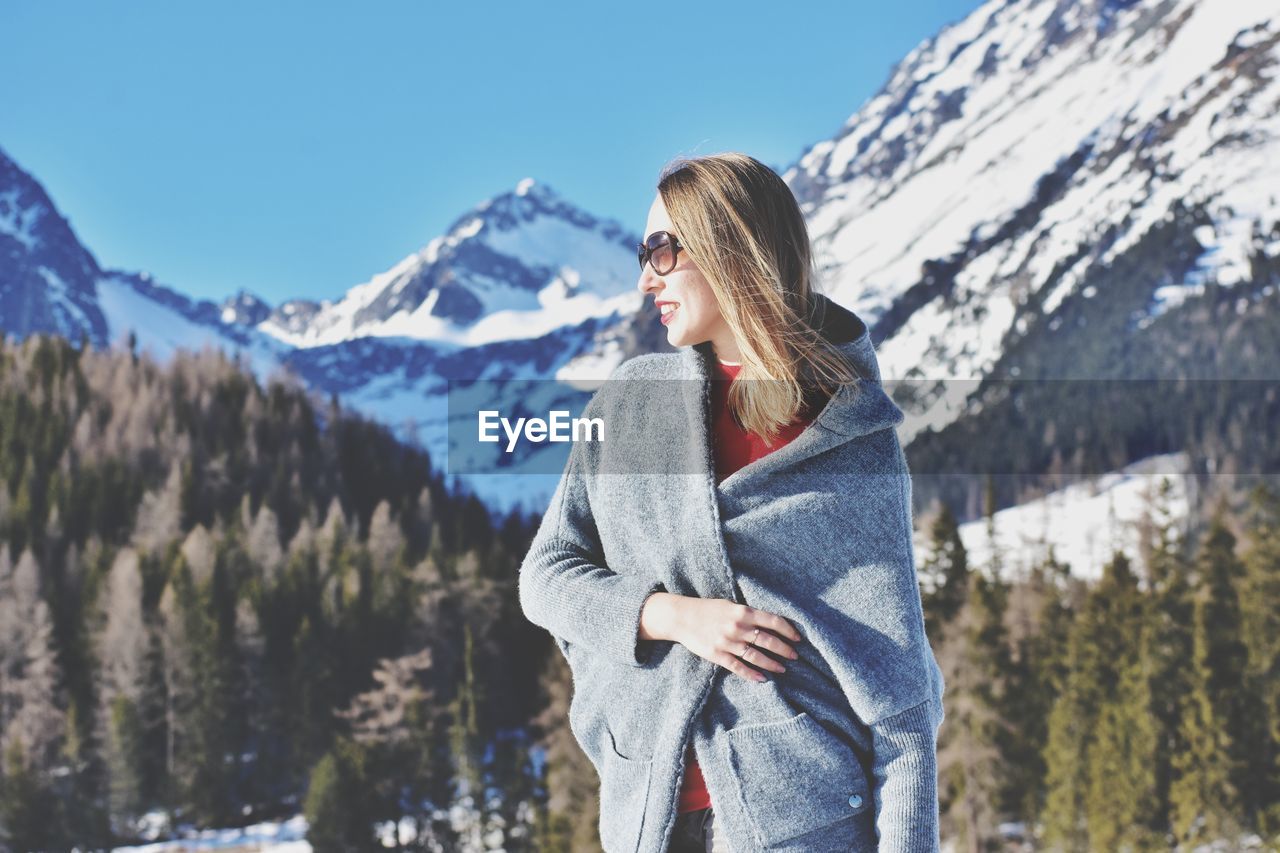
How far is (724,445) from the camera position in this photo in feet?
10.1

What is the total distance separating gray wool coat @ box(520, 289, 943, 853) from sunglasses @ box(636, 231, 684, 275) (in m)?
A: 0.25

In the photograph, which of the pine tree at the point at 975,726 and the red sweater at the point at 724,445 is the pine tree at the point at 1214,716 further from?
the red sweater at the point at 724,445

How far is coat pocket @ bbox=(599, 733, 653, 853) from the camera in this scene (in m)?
2.97

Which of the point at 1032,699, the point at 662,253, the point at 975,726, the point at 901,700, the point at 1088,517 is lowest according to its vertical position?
the point at 975,726

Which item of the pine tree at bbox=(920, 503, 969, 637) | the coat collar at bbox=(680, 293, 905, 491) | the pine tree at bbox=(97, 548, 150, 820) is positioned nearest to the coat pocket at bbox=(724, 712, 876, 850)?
the coat collar at bbox=(680, 293, 905, 491)

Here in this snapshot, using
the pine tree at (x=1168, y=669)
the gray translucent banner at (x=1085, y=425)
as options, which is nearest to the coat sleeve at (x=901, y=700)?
the pine tree at (x=1168, y=669)

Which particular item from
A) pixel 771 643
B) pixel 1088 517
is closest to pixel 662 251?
pixel 771 643

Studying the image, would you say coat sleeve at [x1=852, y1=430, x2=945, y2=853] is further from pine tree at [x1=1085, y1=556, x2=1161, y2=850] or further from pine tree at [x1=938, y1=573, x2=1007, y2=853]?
pine tree at [x1=1085, y1=556, x2=1161, y2=850]

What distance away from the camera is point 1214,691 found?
4459cm

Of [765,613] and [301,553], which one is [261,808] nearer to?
[301,553]

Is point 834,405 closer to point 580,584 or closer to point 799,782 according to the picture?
point 580,584

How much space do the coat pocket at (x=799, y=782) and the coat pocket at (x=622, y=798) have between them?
0.75 ft

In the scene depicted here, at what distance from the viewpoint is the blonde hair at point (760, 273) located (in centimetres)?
292

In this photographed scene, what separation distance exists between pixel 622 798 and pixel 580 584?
486 millimetres
